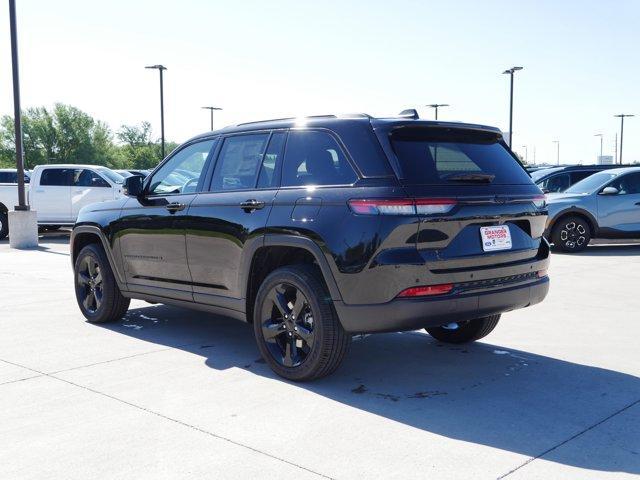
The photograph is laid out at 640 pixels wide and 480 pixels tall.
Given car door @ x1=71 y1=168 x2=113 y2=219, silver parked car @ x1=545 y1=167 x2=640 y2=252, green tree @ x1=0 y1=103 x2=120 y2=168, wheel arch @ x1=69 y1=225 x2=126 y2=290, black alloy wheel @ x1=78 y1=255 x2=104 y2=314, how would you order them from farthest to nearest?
green tree @ x1=0 y1=103 x2=120 y2=168, car door @ x1=71 y1=168 x2=113 y2=219, silver parked car @ x1=545 y1=167 x2=640 y2=252, black alloy wheel @ x1=78 y1=255 x2=104 y2=314, wheel arch @ x1=69 y1=225 x2=126 y2=290

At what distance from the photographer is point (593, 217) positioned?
13289 millimetres

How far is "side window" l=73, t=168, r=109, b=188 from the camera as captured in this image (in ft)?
58.3

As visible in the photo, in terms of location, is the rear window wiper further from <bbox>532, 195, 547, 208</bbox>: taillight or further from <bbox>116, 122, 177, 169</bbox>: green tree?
<bbox>116, 122, 177, 169</bbox>: green tree

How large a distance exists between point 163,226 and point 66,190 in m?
12.9

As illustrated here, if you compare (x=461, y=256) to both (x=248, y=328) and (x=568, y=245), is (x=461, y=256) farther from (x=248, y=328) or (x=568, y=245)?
(x=568, y=245)

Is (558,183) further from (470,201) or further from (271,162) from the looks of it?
(470,201)

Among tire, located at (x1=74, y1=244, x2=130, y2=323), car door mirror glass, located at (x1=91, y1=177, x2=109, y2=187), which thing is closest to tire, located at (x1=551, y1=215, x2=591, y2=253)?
tire, located at (x1=74, y1=244, x2=130, y2=323)

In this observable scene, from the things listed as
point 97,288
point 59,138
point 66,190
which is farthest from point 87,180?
point 59,138

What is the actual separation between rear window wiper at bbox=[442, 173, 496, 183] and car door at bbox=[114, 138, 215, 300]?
215cm

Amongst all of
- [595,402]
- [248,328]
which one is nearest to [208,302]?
[248,328]

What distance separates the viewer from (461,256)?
437 centimetres

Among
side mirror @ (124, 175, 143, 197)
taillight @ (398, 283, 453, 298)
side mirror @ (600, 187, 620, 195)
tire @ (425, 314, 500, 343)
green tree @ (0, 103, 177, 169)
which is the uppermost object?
green tree @ (0, 103, 177, 169)

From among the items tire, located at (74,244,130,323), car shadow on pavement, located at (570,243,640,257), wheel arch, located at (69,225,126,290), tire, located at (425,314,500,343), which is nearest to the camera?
tire, located at (425,314,500,343)

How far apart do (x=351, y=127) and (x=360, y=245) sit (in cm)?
86
